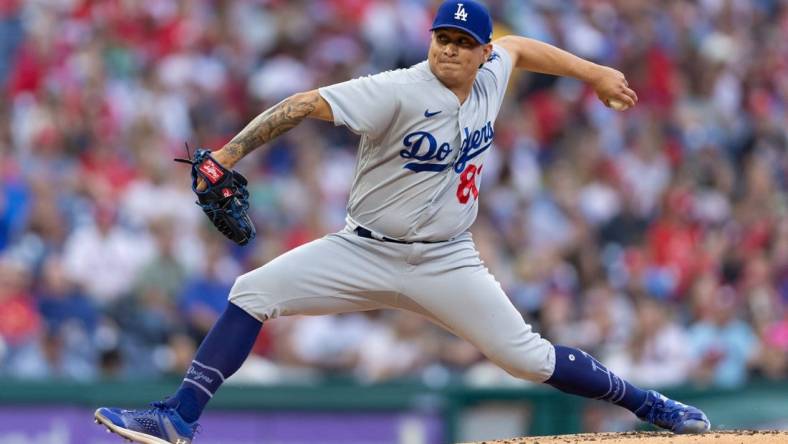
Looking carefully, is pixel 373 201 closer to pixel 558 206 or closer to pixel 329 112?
pixel 329 112

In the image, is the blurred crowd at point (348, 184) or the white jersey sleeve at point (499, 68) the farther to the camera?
the blurred crowd at point (348, 184)

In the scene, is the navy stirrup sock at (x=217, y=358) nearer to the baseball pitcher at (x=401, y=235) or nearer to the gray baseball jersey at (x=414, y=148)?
the baseball pitcher at (x=401, y=235)

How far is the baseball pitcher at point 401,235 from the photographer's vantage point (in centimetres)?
557

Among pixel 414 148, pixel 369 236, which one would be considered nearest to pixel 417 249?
pixel 369 236

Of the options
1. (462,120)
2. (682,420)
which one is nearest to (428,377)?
(682,420)

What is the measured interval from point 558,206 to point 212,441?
405 centimetres

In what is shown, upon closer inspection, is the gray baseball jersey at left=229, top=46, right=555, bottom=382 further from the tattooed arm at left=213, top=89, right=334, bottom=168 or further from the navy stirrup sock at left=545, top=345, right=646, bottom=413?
the tattooed arm at left=213, top=89, right=334, bottom=168

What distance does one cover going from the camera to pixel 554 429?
9.56m

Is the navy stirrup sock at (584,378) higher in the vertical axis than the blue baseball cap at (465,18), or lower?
lower

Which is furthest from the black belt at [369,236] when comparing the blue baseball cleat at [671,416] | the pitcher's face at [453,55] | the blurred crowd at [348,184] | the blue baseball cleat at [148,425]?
the blurred crowd at [348,184]

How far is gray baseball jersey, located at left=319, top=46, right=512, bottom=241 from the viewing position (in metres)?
5.54

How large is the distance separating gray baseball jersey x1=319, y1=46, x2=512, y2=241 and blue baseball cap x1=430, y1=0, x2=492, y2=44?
23cm

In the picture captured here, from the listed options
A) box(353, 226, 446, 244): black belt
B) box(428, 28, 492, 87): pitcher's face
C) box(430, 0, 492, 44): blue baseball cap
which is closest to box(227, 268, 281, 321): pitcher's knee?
box(353, 226, 446, 244): black belt

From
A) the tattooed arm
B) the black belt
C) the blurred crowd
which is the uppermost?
the blurred crowd
